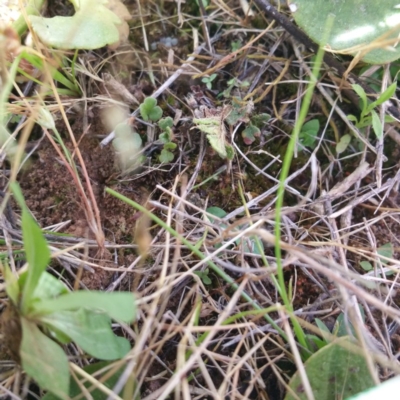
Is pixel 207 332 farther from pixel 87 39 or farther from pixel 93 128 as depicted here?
pixel 87 39

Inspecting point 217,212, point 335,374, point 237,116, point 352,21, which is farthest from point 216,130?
point 335,374

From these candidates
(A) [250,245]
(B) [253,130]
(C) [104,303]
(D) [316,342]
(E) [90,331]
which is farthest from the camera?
(B) [253,130]

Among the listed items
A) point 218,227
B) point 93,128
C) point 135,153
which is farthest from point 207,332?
point 93,128

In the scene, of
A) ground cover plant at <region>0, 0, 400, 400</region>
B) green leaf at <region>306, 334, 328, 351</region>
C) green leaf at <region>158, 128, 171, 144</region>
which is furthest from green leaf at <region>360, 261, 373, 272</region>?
green leaf at <region>158, 128, 171, 144</region>

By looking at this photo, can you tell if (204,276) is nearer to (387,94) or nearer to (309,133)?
(309,133)

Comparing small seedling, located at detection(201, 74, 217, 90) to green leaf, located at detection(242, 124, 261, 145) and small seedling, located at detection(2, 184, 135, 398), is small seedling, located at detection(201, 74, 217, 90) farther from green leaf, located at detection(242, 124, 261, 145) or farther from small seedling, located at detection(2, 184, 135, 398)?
small seedling, located at detection(2, 184, 135, 398)

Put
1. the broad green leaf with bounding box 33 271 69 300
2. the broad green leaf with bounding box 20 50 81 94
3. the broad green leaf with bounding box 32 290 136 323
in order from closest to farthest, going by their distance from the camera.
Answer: the broad green leaf with bounding box 32 290 136 323 → the broad green leaf with bounding box 33 271 69 300 → the broad green leaf with bounding box 20 50 81 94

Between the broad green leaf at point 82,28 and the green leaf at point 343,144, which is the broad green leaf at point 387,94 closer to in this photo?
the green leaf at point 343,144
